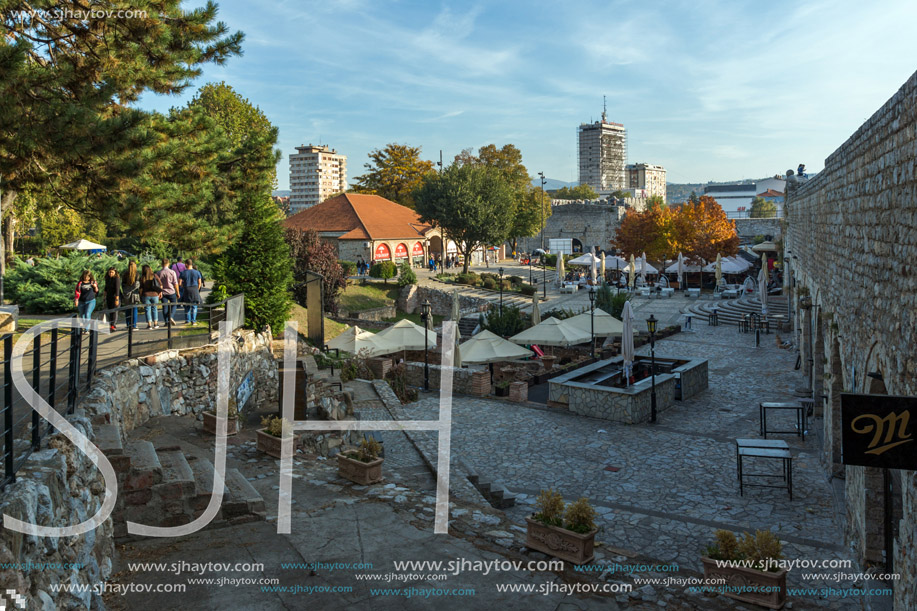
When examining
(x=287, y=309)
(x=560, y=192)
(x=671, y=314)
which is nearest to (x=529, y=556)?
(x=287, y=309)

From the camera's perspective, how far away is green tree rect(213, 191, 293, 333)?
54.8 ft

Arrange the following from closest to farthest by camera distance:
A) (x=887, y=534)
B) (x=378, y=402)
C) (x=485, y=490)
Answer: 1. (x=887, y=534)
2. (x=485, y=490)
3. (x=378, y=402)

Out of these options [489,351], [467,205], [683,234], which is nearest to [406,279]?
[467,205]

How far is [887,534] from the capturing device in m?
5.73

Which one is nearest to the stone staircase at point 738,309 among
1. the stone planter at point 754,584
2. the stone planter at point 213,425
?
the stone planter at point 213,425

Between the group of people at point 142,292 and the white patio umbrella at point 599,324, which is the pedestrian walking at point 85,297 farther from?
the white patio umbrella at point 599,324

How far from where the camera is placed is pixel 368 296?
3444cm

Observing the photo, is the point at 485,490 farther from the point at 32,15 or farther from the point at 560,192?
the point at 560,192

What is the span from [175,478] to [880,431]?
6.79 meters

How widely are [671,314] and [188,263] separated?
916 inches

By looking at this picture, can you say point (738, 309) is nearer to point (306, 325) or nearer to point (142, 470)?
point (306, 325)

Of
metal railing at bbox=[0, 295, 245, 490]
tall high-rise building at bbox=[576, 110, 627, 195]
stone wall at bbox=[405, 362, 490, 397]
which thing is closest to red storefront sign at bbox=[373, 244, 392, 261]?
stone wall at bbox=[405, 362, 490, 397]

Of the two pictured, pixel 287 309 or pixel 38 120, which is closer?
pixel 38 120

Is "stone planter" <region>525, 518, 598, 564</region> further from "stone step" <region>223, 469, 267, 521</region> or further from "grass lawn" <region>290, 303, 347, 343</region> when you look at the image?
"grass lawn" <region>290, 303, 347, 343</region>
